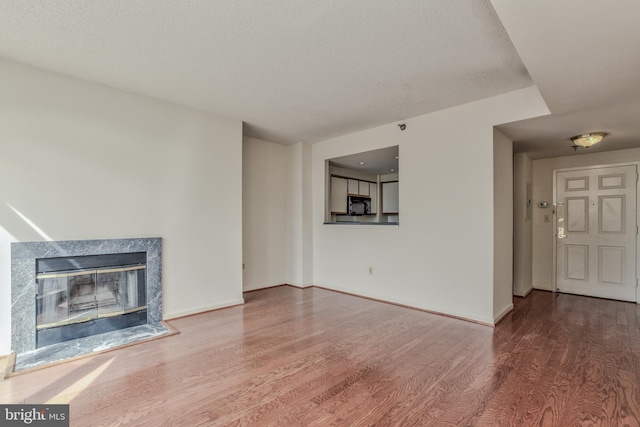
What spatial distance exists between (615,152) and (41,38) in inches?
273

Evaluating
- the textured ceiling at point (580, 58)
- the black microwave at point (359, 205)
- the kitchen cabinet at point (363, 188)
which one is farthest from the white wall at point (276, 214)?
the textured ceiling at point (580, 58)

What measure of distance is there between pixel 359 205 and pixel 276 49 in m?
4.73

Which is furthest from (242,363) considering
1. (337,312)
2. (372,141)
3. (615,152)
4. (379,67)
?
(615,152)

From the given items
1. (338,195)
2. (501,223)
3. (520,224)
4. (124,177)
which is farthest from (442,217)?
(124,177)

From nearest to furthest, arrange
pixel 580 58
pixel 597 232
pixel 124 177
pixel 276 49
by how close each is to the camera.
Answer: pixel 580 58 < pixel 276 49 < pixel 124 177 < pixel 597 232

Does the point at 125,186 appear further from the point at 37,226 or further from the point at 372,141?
the point at 372,141

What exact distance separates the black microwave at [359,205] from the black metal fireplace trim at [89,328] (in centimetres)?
437

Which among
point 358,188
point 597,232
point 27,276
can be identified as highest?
point 358,188

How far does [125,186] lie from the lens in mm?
3242

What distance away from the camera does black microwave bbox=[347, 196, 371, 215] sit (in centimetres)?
664

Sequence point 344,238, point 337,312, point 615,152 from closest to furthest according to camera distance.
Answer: point 337,312
point 615,152
point 344,238

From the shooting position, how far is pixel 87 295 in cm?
305

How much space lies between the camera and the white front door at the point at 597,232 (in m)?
4.44

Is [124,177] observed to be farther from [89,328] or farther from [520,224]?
[520,224]
